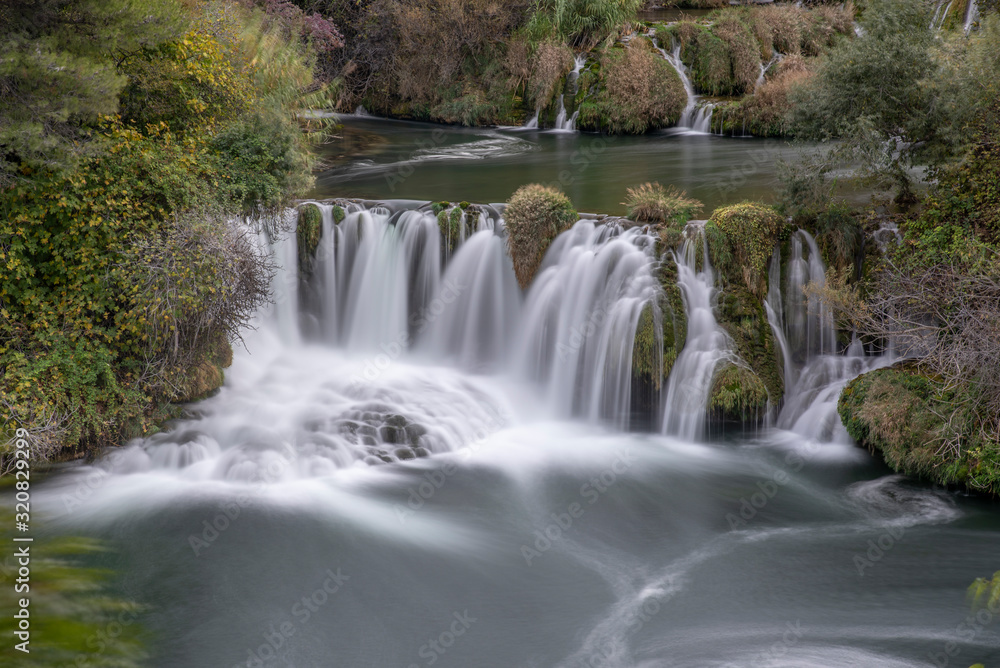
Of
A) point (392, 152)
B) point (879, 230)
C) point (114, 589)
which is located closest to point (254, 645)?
point (114, 589)

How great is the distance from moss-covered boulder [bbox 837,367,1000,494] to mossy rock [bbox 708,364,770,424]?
1.07 metres

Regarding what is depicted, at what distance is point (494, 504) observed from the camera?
10609 millimetres

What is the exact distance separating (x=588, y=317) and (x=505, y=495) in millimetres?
3498

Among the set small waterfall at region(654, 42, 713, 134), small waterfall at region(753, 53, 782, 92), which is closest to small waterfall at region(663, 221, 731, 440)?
small waterfall at region(654, 42, 713, 134)

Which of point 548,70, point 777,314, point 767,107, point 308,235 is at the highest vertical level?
point 548,70

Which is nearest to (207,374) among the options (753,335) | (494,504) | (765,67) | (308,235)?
(308,235)

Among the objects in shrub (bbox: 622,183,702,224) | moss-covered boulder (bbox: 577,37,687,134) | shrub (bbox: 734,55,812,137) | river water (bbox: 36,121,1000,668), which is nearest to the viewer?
river water (bbox: 36,121,1000,668)

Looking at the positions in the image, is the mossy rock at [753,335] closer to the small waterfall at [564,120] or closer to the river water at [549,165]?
the river water at [549,165]

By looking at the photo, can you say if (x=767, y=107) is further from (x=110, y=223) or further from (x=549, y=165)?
(x=110, y=223)

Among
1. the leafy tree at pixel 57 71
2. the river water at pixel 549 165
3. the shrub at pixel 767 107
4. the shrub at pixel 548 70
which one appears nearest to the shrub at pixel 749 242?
the river water at pixel 549 165

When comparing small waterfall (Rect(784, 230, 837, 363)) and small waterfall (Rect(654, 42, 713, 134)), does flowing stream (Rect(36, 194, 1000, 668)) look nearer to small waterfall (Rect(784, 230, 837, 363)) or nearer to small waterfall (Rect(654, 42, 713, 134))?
small waterfall (Rect(784, 230, 837, 363))

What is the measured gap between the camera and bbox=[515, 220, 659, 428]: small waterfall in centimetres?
1259

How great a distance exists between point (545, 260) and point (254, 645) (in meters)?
7.73

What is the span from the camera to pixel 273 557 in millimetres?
9367
